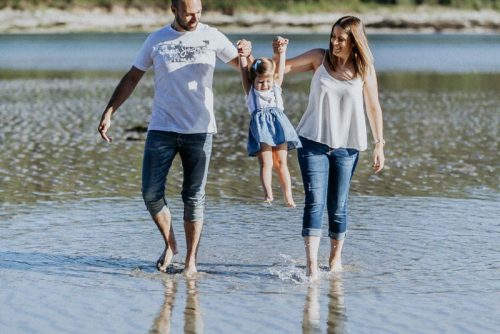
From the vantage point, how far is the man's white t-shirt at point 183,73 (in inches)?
309

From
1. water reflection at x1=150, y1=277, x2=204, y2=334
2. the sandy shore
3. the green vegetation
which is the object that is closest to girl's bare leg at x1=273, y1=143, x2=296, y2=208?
water reflection at x1=150, y1=277, x2=204, y2=334

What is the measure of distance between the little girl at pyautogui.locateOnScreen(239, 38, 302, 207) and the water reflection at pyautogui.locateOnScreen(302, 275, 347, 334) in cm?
96

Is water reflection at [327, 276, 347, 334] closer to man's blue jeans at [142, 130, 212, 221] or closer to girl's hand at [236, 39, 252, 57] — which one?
man's blue jeans at [142, 130, 212, 221]

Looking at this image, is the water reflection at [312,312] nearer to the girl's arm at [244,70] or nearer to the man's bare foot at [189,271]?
the man's bare foot at [189,271]

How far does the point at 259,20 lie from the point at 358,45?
9785 cm

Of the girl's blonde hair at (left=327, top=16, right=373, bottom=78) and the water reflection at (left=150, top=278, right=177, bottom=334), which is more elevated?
the girl's blonde hair at (left=327, top=16, right=373, bottom=78)

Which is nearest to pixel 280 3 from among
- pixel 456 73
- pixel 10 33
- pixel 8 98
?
pixel 10 33

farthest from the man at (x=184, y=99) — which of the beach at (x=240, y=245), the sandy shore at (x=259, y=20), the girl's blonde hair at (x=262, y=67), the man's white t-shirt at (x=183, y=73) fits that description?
the sandy shore at (x=259, y=20)

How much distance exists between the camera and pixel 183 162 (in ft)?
26.6

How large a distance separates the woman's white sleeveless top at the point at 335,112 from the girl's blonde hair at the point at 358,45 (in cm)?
9

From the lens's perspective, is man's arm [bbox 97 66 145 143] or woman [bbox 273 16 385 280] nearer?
woman [bbox 273 16 385 280]

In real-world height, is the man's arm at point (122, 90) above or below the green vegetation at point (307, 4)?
above

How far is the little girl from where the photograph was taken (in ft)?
26.5

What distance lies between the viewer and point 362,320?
22.9ft
